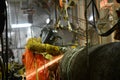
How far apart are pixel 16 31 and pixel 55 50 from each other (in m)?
5.05

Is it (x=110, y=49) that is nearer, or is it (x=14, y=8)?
(x=110, y=49)

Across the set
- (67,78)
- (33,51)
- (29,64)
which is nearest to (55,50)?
(33,51)

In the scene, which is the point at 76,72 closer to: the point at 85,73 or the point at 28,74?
the point at 85,73

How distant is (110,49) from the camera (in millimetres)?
983

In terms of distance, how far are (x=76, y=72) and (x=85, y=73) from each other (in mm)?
80

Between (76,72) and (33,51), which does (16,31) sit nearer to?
(33,51)

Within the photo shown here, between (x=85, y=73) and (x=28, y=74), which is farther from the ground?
(x=85, y=73)

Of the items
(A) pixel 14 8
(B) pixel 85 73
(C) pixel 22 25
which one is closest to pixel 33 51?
(B) pixel 85 73

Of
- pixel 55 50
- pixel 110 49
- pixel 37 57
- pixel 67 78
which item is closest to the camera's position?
Answer: pixel 110 49

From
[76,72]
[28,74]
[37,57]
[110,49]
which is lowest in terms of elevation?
[28,74]

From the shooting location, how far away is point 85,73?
107 cm

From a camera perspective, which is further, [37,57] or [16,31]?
[16,31]

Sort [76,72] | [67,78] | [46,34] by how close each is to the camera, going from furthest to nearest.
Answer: [46,34], [67,78], [76,72]

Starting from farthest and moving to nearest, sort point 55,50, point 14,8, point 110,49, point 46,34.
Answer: point 14,8, point 46,34, point 55,50, point 110,49
